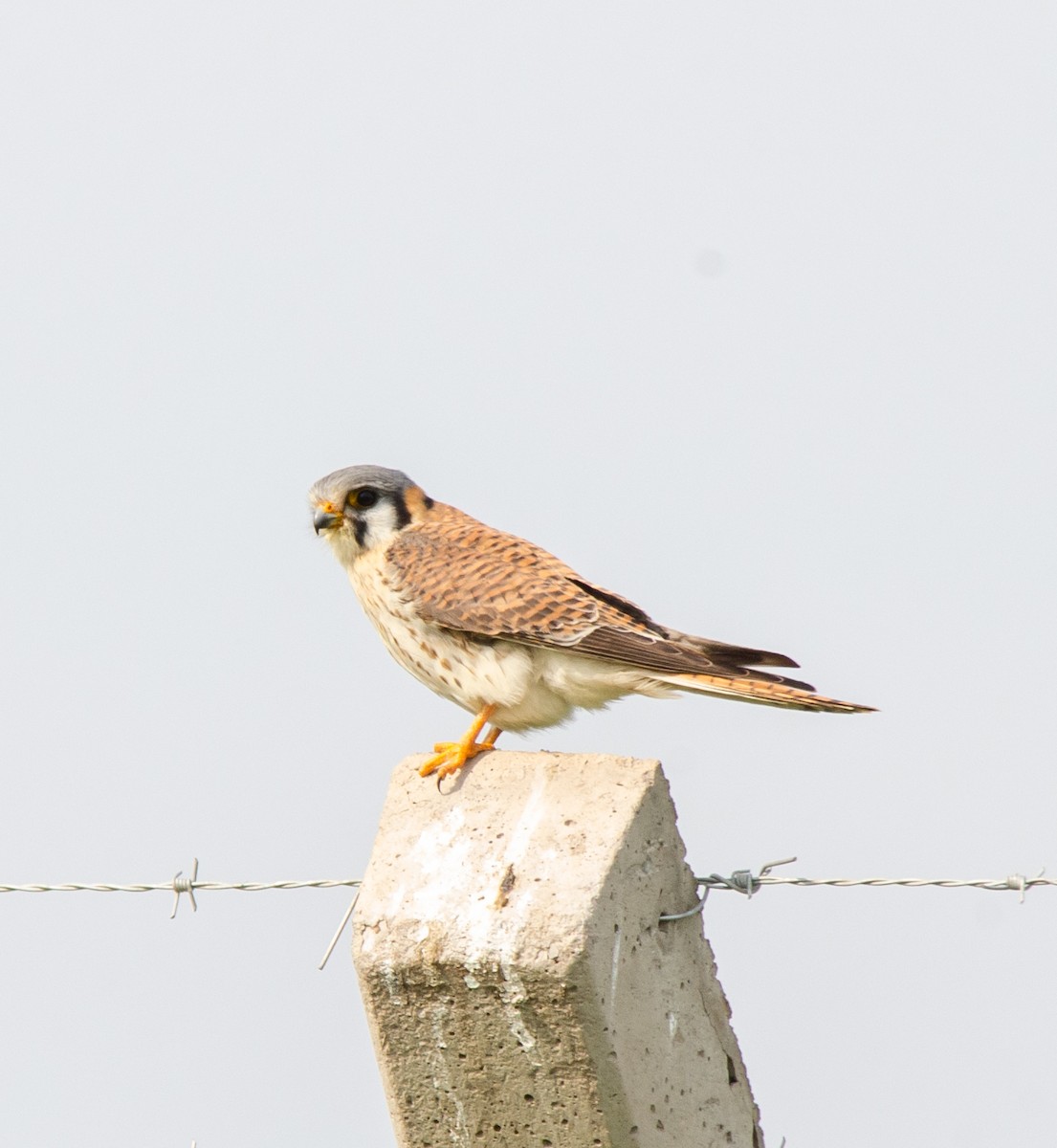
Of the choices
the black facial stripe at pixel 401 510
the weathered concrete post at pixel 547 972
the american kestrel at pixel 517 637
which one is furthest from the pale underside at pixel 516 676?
the weathered concrete post at pixel 547 972

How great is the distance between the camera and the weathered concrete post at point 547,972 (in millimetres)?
2676

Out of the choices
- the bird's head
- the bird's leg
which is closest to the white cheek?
the bird's head

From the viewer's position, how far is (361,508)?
15.2ft

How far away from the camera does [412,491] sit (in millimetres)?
4738

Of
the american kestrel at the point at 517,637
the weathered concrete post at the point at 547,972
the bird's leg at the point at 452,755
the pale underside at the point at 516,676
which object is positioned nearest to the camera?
the weathered concrete post at the point at 547,972

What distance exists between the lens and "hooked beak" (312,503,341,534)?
15.1 feet

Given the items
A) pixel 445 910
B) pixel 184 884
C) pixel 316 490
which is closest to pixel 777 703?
pixel 445 910

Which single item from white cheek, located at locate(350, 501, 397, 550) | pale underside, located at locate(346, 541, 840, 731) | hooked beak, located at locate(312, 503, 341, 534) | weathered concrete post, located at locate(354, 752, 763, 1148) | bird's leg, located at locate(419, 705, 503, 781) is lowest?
weathered concrete post, located at locate(354, 752, 763, 1148)

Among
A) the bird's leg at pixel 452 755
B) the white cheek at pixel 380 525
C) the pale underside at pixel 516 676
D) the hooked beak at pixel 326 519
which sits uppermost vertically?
the hooked beak at pixel 326 519

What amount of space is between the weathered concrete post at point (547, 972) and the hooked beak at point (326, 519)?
1740 mm

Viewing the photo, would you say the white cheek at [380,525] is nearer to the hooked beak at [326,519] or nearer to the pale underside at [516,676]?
the hooked beak at [326,519]

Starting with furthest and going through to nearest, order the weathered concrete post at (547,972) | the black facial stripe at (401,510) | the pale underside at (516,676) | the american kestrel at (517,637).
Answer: the black facial stripe at (401,510)
the pale underside at (516,676)
the american kestrel at (517,637)
the weathered concrete post at (547,972)

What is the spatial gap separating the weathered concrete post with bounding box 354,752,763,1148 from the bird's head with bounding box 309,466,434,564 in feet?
5.46

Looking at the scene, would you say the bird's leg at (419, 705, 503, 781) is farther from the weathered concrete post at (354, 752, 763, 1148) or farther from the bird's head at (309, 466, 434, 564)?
the bird's head at (309, 466, 434, 564)
